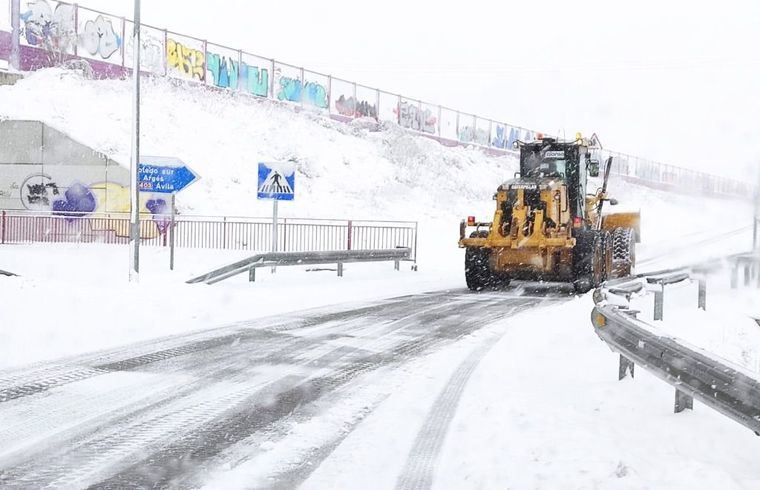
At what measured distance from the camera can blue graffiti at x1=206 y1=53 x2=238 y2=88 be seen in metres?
36.4

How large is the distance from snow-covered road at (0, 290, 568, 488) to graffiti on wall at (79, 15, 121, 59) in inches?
990

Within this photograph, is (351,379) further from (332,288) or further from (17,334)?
(332,288)

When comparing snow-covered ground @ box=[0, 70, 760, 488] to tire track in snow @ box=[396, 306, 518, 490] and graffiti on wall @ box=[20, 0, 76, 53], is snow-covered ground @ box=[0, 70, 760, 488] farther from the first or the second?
graffiti on wall @ box=[20, 0, 76, 53]

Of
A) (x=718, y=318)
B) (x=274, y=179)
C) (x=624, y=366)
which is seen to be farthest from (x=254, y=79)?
(x=624, y=366)

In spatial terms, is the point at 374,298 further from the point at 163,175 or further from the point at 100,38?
the point at 100,38

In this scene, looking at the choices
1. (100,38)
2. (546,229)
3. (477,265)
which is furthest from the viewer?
(100,38)

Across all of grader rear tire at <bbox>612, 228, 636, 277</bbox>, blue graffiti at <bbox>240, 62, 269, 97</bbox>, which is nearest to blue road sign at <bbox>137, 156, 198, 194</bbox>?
grader rear tire at <bbox>612, 228, 636, 277</bbox>

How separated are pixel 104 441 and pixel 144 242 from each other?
67.1 feet

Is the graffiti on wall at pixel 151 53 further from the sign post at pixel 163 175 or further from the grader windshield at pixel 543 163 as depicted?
the grader windshield at pixel 543 163

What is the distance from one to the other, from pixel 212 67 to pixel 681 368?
34.4 metres

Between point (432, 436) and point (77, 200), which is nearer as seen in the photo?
point (432, 436)

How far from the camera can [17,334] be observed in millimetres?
8961

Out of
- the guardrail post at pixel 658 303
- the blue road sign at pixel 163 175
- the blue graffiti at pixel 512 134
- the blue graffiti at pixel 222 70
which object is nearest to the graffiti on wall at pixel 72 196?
the blue road sign at pixel 163 175

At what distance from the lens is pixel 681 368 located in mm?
Answer: 5102
